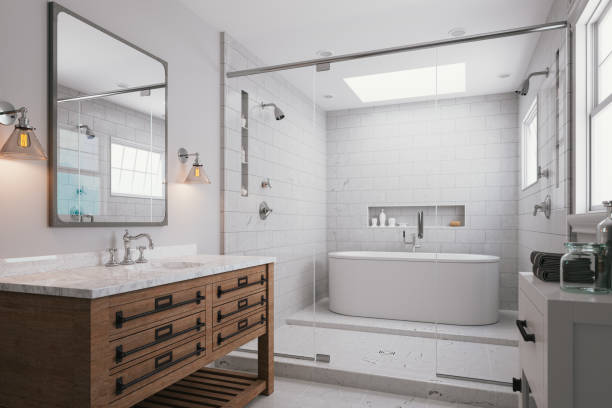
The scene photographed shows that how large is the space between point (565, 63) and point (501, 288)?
310 cm

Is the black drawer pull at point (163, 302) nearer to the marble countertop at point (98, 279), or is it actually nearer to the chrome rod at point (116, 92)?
the marble countertop at point (98, 279)

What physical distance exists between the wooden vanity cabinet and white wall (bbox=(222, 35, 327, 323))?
142 centimetres

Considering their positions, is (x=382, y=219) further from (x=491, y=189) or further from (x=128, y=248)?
(x=128, y=248)

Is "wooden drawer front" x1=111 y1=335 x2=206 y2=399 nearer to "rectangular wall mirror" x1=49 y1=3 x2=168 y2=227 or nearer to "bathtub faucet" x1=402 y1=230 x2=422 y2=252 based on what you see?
"rectangular wall mirror" x1=49 y1=3 x2=168 y2=227

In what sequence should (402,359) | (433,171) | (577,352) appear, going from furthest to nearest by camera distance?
(433,171) < (402,359) < (577,352)

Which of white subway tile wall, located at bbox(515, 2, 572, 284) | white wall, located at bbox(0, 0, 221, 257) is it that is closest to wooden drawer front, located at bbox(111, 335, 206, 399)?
white wall, located at bbox(0, 0, 221, 257)

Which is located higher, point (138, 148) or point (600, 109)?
point (600, 109)

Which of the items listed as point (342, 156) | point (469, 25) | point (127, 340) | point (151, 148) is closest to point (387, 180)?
point (342, 156)

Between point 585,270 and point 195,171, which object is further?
point 195,171

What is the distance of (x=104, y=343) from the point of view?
61.4 inches

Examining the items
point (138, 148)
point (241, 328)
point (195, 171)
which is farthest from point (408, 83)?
point (241, 328)

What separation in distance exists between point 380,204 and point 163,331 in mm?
4256

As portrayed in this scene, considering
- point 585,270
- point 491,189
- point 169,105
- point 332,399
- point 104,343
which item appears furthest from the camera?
point 491,189

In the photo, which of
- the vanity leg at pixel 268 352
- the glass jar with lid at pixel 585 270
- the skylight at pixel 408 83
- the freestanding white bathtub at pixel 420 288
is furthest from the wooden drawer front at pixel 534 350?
the skylight at pixel 408 83
